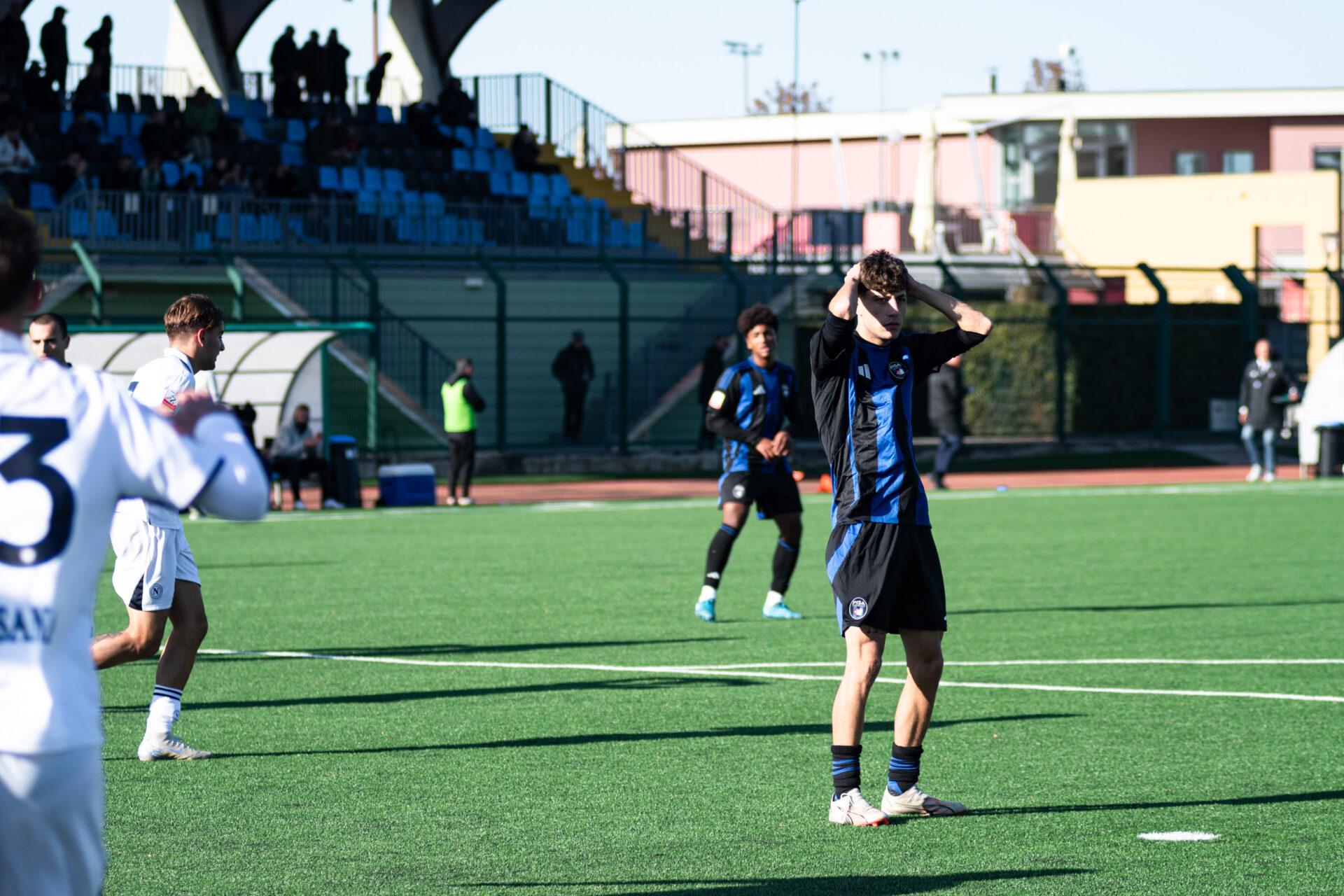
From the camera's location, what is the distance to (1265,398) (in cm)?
2497

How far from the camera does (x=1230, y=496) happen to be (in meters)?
23.1

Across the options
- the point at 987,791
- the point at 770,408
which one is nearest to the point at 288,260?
the point at 770,408

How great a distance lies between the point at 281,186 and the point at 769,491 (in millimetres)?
19698

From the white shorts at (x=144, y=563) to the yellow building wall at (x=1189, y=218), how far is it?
140 feet

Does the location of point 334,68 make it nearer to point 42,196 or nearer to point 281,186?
point 281,186

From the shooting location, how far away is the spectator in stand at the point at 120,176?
2847 centimetres

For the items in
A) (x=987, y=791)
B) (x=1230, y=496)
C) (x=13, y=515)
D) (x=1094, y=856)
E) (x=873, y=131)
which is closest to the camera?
(x=13, y=515)

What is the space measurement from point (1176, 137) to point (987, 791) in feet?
184

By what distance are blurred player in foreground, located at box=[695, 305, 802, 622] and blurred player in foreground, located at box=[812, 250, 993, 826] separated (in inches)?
206

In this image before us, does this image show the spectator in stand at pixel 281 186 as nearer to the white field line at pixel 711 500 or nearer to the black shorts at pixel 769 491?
the white field line at pixel 711 500

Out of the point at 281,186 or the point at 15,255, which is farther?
the point at 281,186

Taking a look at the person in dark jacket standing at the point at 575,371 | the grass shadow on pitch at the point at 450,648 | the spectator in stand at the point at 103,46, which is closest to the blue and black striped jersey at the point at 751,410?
the grass shadow on pitch at the point at 450,648

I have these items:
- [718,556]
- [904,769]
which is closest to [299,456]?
[718,556]

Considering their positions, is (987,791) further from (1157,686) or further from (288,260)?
(288,260)
